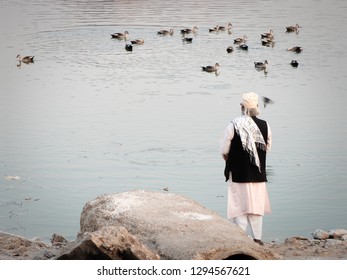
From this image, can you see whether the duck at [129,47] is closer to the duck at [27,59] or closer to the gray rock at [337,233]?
the duck at [27,59]

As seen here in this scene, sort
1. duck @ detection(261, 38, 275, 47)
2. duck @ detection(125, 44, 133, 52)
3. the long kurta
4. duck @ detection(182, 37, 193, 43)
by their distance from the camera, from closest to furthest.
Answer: the long kurta < duck @ detection(125, 44, 133, 52) < duck @ detection(261, 38, 275, 47) < duck @ detection(182, 37, 193, 43)

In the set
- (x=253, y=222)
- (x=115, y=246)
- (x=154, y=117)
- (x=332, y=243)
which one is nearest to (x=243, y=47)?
(x=154, y=117)

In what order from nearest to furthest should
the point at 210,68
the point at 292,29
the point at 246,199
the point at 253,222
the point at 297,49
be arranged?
the point at 246,199
the point at 253,222
the point at 210,68
the point at 297,49
the point at 292,29

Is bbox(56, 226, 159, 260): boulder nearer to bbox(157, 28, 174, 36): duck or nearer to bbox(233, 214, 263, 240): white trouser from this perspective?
bbox(233, 214, 263, 240): white trouser

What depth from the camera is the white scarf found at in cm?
851

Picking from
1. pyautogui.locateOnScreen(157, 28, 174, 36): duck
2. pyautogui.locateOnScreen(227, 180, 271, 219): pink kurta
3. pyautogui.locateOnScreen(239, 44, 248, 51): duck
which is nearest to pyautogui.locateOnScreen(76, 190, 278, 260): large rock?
pyautogui.locateOnScreen(227, 180, 271, 219): pink kurta

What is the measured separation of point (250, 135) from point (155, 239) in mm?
1404

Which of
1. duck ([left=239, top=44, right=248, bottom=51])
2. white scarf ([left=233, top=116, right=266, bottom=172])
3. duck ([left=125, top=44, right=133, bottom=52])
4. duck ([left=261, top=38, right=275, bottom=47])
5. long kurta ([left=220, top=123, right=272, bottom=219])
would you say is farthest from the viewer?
duck ([left=261, top=38, right=275, bottom=47])

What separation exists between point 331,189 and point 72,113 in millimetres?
6248

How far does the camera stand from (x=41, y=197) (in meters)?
12.0

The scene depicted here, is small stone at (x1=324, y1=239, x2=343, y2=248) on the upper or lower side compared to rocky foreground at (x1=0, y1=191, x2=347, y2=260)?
lower

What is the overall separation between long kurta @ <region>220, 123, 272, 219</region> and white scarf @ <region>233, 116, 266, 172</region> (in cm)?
9

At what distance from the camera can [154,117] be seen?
1670 centimetres

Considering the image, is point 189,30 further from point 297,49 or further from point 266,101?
point 266,101
